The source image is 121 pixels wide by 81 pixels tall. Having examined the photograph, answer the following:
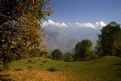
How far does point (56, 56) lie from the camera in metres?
Answer: 146

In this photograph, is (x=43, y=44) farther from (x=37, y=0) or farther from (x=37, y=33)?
(x=37, y=0)

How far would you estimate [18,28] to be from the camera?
18.2 meters

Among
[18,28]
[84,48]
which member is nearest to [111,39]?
[84,48]

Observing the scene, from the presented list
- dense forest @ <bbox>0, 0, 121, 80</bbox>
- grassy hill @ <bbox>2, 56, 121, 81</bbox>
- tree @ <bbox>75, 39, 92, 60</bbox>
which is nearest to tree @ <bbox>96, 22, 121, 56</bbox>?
tree @ <bbox>75, 39, 92, 60</bbox>

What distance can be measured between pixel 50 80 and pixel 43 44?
5223 millimetres

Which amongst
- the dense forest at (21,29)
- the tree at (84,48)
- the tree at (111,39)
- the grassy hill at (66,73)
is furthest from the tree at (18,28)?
the tree at (84,48)

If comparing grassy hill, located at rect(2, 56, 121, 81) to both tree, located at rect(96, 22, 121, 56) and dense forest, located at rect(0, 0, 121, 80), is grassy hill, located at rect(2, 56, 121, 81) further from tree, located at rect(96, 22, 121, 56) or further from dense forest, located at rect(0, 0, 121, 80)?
tree, located at rect(96, 22, 121, 56)

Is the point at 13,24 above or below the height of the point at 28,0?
below

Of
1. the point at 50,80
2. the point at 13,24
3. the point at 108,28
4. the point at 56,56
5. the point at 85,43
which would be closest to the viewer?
the point at 13,24

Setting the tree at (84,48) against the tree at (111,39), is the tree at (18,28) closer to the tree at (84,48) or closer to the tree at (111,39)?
the tree at (111,39)

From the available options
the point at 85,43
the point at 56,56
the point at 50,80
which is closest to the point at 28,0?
the point at 50,80

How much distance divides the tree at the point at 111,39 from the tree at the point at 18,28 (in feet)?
271

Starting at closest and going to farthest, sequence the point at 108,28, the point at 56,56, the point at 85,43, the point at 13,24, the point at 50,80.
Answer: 1. the point at 13,24
2. the point at 50,80
3. the point at 108,28
4. the point at 85,43
5. the point at 56,56

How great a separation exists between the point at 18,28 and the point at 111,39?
85397 millimetres
